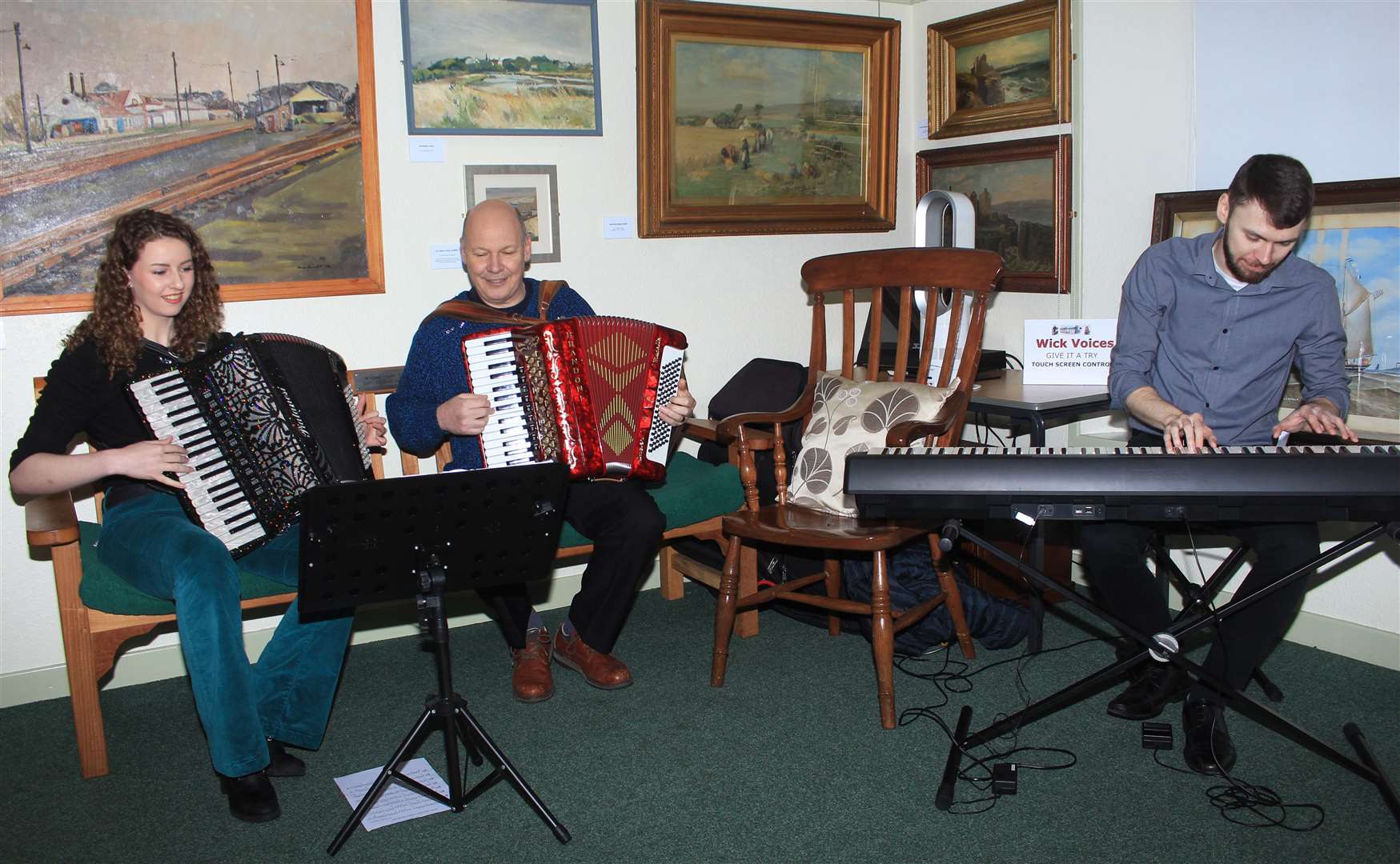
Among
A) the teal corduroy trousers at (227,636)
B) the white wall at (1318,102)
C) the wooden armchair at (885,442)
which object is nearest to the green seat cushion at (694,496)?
the wooden armchair at (885,442)

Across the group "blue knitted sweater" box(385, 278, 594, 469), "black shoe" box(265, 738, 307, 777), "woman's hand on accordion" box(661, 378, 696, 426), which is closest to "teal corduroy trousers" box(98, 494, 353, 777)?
"black shoe" box(265, 738, 307, 777)

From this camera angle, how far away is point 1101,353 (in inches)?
144

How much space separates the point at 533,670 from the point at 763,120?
215 centimetres

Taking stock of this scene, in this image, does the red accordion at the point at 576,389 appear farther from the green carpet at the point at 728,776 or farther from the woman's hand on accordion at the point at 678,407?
the green carpet at the point at 728,776

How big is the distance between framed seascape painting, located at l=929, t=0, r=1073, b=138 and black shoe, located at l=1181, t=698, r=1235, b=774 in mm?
2050

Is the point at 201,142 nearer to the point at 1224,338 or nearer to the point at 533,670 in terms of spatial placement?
the point at 533,670

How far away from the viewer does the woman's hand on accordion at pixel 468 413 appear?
2902 mm

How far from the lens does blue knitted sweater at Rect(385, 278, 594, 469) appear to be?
319 cm

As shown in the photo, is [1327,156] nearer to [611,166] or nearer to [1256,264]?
[1256,264]

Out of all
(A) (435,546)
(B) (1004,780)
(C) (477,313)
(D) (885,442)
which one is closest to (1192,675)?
(B) (1004,780)

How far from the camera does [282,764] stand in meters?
2.78

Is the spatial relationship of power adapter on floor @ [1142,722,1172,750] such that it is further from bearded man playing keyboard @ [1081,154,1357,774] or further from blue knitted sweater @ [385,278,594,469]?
blue knitted sweater @ [385,278,594,469]

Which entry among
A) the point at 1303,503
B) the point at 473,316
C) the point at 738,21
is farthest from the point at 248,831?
the point at 738,21

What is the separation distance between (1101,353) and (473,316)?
1.99m
